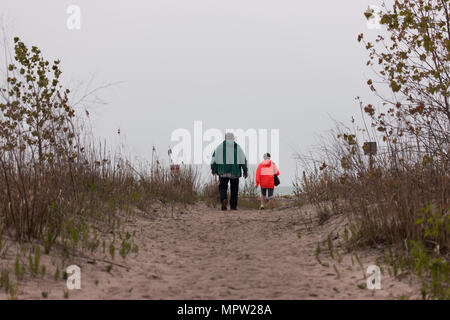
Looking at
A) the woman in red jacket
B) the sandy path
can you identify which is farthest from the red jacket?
the sandy path

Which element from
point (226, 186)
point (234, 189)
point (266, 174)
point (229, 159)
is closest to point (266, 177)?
point (266, 174)

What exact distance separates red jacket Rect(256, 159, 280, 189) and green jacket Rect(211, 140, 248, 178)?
1262 millimetres

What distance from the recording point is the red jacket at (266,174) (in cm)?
1176

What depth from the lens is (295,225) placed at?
747 centimetres

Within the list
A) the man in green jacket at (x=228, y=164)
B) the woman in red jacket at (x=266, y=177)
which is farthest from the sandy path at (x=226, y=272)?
the woman in red jacket at (x=266, y=177)

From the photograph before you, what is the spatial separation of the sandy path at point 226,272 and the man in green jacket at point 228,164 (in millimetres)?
3427

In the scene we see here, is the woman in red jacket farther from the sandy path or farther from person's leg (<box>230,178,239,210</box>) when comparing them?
the sandy path

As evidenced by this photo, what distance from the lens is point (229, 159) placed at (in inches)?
414

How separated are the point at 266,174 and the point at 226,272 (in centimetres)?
741

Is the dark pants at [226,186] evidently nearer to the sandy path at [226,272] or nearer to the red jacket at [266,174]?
the red jacket at [266,174]

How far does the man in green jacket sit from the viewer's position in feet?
34.4

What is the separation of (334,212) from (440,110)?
2133mm
